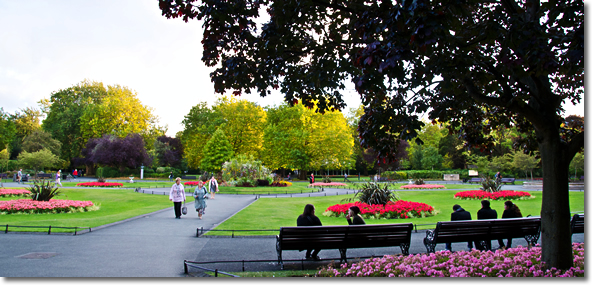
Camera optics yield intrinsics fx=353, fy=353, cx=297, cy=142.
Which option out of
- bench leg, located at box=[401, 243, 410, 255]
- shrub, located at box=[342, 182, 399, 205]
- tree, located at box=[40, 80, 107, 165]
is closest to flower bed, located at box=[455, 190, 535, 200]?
shrub, located at box=[342, 182, 399, 205]

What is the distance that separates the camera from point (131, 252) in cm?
685

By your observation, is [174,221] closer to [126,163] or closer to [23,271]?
[23,271]

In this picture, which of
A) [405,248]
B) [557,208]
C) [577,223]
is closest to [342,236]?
[405,248]

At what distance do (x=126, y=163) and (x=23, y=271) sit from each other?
152ft

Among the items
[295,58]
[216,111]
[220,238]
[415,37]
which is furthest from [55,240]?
[216,111]

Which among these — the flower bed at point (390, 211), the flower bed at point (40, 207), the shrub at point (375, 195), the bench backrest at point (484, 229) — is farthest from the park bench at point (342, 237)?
the flower bed at point (40, 207)

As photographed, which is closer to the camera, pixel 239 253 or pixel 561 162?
pixel 561 162

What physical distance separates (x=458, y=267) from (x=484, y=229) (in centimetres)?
218

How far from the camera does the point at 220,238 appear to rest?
338 inches

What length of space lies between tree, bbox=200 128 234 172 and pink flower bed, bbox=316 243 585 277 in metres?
36.1

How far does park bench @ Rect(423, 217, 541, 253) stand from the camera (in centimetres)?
645

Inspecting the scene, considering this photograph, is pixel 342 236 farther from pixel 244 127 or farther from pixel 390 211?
pixel 244 127

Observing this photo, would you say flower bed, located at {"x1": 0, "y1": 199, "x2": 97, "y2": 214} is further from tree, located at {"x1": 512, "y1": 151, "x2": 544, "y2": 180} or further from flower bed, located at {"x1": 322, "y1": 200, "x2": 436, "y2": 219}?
tree, located at {"x1": 512, "y1": 151, "x2": 544, "y2": 180}

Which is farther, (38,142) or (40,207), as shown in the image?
(38,142)
